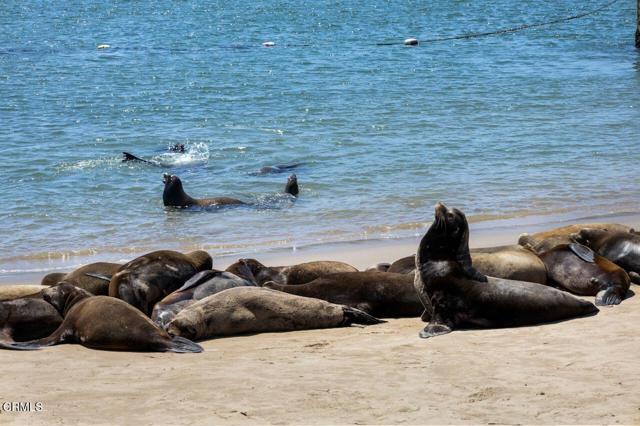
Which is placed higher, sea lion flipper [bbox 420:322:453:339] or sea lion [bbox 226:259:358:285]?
sea lion flipper [bbox 420:322:453:339]

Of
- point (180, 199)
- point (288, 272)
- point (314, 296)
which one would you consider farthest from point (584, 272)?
point (180, 199)

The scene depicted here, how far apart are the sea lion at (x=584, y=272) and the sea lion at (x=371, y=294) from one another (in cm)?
115

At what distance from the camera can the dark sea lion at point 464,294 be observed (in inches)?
261

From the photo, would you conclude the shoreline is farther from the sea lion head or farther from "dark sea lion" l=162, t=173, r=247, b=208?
the sea lion head

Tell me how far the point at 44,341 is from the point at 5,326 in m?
0.47

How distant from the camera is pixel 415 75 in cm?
2491

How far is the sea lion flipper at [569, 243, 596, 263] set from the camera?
7660 millimetres

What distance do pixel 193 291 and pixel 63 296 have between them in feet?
2.81

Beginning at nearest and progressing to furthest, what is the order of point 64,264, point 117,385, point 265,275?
1. point 117,385
2. point 265,275
3. point 64,264

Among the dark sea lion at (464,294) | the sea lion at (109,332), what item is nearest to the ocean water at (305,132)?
the sea lion at (109,332)

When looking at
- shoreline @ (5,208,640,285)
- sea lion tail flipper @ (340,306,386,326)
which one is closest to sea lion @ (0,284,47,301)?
shoreline @ (5,208,640,285)

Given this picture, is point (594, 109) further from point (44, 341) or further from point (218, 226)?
point (44, 341)

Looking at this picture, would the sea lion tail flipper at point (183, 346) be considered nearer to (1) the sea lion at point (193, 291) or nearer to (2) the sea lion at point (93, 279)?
(1) the sea lion at point (193, 291)

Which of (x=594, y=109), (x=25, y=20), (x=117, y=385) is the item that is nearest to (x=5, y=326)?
(x=117, y=385)
